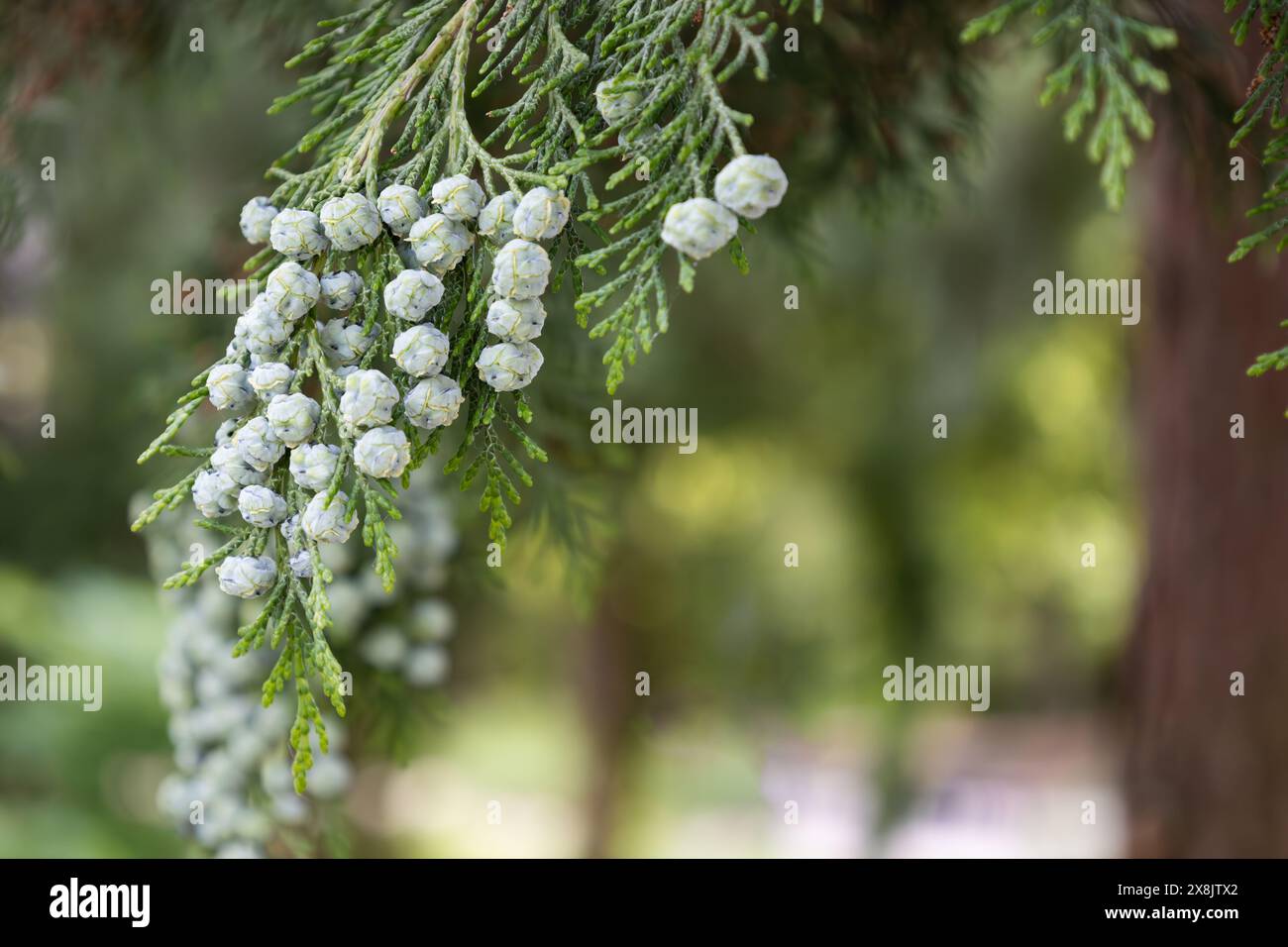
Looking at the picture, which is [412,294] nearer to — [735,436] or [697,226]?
[697,226]

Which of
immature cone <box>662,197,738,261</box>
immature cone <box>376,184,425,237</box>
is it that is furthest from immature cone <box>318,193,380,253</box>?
immature cone <box>662,197,738,261</box>

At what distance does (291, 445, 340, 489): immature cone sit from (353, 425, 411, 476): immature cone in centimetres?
4

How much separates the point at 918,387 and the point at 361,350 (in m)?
3.33

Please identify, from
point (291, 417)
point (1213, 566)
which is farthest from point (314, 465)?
point (1213, 566)

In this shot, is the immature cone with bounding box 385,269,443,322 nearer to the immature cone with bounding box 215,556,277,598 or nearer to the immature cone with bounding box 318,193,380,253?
the immature cone with bounding box 318,193,380,253

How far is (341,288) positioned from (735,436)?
3.45m

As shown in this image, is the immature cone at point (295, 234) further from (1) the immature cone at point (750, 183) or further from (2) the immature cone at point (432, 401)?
(1) the immature cone at point (750, 183)

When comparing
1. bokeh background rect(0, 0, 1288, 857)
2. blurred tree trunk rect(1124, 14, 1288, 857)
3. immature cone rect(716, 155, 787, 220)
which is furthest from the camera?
blurred tree trunk rect(1124, 14, 1288, 857)

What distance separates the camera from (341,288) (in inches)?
30.7

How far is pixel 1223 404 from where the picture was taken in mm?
2545

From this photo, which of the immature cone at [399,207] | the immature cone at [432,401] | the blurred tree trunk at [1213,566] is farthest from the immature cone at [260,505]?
the blurred tree trunk at [1213,566]

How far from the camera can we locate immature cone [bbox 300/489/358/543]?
725mm

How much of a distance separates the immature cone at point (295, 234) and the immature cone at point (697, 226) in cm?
27

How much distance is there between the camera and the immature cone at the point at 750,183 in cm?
70
